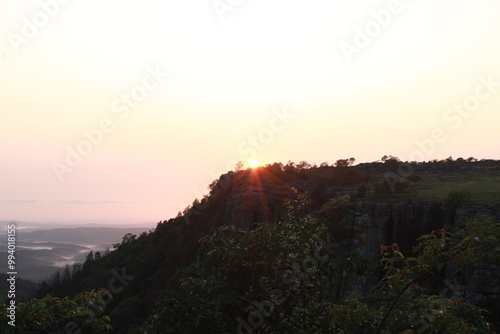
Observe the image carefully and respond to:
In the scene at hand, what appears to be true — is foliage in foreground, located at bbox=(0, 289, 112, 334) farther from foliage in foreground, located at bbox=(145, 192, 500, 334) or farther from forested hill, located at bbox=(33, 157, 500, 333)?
forested hill, located at bbox=(33, 157, 500, 333)

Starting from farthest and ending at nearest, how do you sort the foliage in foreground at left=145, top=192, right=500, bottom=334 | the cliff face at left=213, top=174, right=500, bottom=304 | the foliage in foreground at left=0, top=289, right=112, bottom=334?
the cliff face at left=213, top=174, right=500, bottom=304
the foliage in foreground at left=0, top=289, right=112, bottom=334
the foliage in foreground at left=145, top=192, right=500, bottom=334

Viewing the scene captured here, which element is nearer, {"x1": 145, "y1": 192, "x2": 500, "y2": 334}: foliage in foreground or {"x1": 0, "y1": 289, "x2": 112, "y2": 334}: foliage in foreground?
{"x1": 145, "y1": 192, "x2": 500, "y2": 334}: foliage in foreground

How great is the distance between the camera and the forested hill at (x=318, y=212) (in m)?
45.7

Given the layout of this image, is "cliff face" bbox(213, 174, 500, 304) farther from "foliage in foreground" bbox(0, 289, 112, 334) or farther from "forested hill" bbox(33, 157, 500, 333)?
"foliage in foreground" bbox(0, 289, 112, 334)

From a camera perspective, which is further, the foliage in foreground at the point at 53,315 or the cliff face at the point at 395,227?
the cliff face at the point at 395,227

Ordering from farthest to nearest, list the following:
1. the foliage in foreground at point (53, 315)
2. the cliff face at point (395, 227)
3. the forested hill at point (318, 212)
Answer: the forested hill at point (318, 212) < the cliff face at point (395, 227) < the foliage in foreground at point (53, 315)

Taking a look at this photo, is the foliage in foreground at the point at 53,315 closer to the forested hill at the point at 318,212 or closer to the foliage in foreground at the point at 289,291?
the foliage in foreground at the point at 289,291

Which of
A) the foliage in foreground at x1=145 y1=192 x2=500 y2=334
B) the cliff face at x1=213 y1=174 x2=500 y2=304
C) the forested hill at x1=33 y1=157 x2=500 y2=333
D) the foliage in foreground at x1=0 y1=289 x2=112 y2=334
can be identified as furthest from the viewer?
the forested hill at x1=33 y1=157 x2=500 y2=333

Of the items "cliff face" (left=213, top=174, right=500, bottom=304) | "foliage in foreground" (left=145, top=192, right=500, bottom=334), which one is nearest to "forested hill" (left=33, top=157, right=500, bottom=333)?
"cliff face" (left=213, top=174, right=500, bottom=304)

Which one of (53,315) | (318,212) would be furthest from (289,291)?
(318,212)

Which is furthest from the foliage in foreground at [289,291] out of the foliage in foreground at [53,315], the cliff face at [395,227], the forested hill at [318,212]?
the cliff face at [395,227]

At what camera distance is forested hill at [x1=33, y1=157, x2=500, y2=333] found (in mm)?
45719

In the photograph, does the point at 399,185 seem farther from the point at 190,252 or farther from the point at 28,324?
the point at 28,324

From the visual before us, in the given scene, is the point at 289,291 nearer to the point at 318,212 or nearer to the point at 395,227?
the point at 395,227
